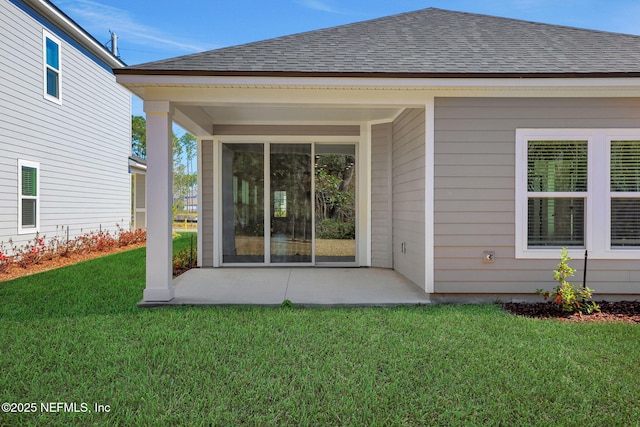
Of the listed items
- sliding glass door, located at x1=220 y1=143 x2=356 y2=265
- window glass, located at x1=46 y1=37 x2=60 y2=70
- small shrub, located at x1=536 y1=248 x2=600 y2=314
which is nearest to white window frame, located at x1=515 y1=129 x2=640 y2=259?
small shrub, located at x1=536 y1=248 x2=600 y2=314

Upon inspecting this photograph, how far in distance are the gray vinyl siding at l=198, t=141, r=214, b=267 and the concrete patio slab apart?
0.39 metres

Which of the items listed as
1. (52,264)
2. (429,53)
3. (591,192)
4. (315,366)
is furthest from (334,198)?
(52,264)

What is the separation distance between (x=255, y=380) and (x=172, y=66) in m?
3.76

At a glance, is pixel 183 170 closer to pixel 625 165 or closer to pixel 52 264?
pixel 52 264

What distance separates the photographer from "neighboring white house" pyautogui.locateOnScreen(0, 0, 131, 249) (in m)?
7.80

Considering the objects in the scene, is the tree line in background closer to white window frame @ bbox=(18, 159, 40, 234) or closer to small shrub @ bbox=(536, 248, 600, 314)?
white window frame @ bbox=(18, 159, 40, 234)

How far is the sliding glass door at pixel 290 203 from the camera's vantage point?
7773 mm

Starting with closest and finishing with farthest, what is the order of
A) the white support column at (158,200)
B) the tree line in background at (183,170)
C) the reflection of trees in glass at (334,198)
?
the white support column at (158,200), the reflection of trees in glass at (334,198), the tree line in background at (183,170)

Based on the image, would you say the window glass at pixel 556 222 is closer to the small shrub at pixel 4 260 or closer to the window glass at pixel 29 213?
the small shrub at pixel 4 260

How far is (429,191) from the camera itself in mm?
5184

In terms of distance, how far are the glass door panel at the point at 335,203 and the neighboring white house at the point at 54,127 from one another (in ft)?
19.4

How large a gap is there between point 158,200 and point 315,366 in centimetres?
303

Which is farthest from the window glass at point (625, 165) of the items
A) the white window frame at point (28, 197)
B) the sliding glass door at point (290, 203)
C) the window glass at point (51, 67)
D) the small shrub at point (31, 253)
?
the window glass at point (51, 67)

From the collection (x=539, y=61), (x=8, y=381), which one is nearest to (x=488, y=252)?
(x=539, y=61)
